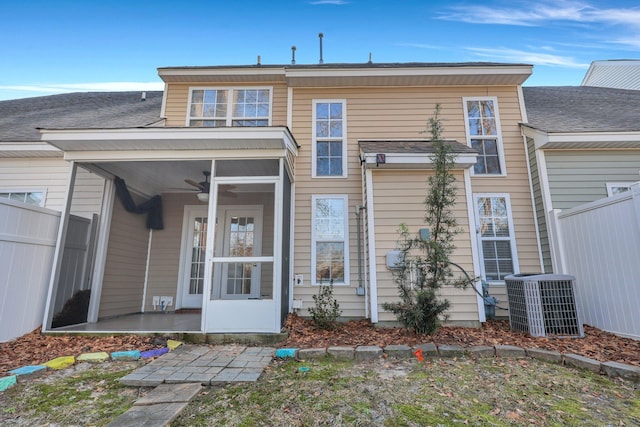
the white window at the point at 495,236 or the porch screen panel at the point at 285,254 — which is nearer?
the porch screen panel at the point at 285,254

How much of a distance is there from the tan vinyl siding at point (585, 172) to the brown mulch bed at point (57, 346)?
23.7 ft

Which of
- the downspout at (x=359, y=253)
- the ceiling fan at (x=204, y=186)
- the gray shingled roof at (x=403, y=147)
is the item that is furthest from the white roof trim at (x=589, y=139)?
the ceiling fan at (x=204, y=186)

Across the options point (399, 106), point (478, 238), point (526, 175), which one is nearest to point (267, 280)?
point (478, 238)

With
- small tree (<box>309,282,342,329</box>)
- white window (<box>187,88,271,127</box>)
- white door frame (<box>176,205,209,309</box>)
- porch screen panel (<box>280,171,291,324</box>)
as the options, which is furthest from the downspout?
white door frame (<box>176,205,209,309</box>)

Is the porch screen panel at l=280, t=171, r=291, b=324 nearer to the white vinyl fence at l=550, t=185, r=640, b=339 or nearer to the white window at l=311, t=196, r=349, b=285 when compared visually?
the white window at l=311, t=196, r=349, b=285

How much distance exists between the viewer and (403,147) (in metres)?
5.20

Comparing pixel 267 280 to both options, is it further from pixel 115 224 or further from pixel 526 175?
pixel 526 175

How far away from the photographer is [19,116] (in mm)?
7156

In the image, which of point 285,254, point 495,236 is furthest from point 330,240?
point 495,236

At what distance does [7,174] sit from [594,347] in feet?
33.7

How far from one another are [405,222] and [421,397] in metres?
2.91

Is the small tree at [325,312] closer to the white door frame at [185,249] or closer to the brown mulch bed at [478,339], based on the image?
the brown mulch bed at [478,339]

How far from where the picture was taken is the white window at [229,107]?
20.7 ft

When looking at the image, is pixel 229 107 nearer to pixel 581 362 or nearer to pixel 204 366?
pixel 204 366
